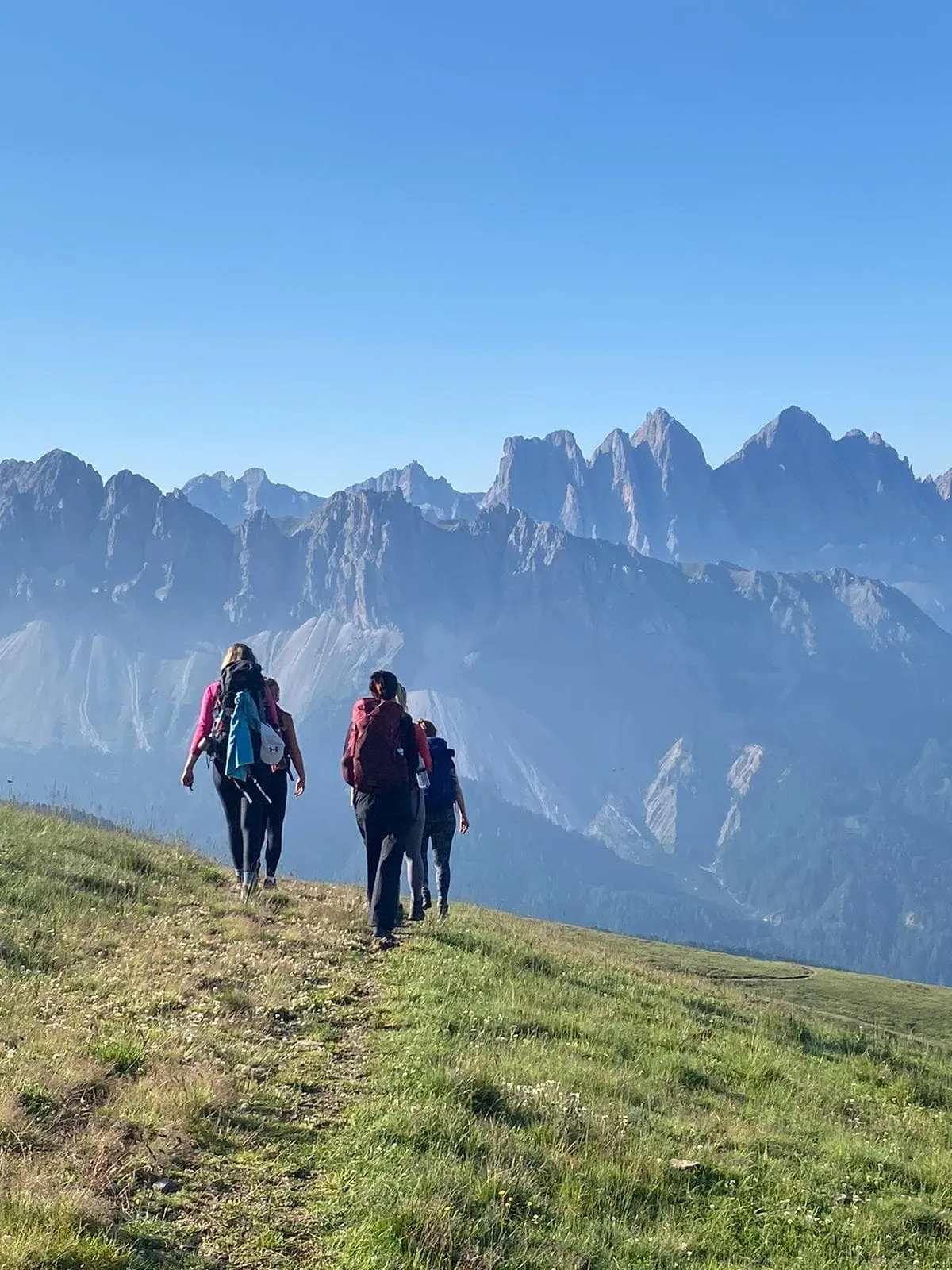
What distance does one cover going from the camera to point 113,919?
13.0 m

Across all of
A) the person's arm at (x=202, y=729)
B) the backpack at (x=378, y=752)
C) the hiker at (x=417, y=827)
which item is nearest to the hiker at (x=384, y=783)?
the backpack at (x=378, y=752)

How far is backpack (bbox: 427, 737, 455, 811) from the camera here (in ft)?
61.5

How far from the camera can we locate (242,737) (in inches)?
595

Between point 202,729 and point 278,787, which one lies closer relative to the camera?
point 202,729

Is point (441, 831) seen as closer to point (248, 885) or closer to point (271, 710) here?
point (248, 885)

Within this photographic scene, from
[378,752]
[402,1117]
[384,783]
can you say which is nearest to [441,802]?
[384,783]

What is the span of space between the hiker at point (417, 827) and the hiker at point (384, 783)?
18 centimetres

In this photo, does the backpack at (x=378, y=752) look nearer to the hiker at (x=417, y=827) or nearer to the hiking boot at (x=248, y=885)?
the hiker at (x=417, y=827)

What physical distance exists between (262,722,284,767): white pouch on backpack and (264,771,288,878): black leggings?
0.42 m

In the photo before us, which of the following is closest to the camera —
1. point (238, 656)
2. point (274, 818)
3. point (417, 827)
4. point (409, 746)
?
point (409, 746)

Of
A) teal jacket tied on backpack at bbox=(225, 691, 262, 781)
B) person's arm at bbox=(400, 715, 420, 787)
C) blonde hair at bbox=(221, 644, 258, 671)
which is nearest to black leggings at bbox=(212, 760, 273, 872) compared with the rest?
teal jacket tied on backpack at bbox=(225, 691, 262, 781)

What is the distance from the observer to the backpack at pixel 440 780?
18734mm

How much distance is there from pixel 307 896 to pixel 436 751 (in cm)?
342

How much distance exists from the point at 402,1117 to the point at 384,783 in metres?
6.55
